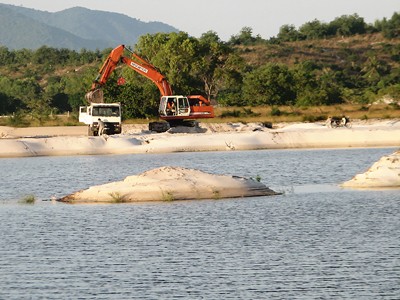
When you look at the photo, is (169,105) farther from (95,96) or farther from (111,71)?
(95,96)

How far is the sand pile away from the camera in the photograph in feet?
131


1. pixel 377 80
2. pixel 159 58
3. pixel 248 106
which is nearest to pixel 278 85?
pixel 248 106

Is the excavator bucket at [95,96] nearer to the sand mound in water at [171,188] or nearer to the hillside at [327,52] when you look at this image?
the sand mound in water at [171,188]

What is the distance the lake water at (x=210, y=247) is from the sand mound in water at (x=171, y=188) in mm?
654

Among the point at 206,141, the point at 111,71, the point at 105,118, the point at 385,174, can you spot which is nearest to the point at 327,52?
the point at 111,71

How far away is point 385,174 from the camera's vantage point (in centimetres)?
4012

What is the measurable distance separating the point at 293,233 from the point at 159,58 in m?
96.9

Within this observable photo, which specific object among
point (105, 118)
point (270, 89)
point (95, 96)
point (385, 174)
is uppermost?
point (270, 89)

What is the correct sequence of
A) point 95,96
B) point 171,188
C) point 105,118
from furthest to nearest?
point 105,118 < point 95,96 < point 171,188

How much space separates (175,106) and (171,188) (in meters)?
51.5

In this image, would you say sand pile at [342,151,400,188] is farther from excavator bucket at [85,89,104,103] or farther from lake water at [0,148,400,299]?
excavator bucket at [85,89,104,103]

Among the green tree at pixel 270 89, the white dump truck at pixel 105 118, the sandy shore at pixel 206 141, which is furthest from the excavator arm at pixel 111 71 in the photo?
the green tree at pixel 270 89

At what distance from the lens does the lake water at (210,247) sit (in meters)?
21.3

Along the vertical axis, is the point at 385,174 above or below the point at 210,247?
above
